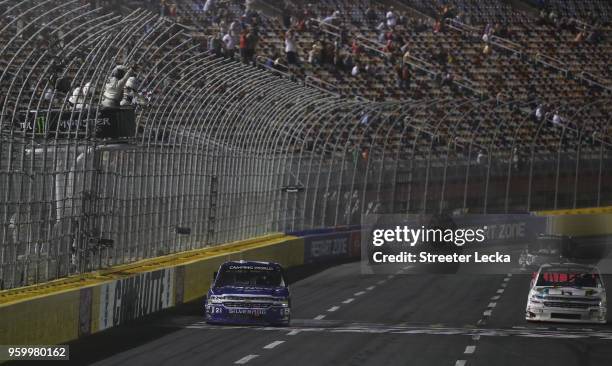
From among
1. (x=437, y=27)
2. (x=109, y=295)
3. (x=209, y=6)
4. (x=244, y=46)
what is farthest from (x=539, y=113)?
(x=109, y=295)

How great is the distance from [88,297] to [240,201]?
17.2m

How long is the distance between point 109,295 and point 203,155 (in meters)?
11.3

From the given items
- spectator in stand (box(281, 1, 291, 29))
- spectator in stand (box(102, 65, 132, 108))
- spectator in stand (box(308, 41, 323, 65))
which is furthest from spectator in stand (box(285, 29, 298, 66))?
spectator in stand (box(102, 65, 132, 108))

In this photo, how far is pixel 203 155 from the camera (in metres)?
35.8

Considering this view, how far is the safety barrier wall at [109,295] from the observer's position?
20.3 meters

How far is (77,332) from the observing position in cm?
2280

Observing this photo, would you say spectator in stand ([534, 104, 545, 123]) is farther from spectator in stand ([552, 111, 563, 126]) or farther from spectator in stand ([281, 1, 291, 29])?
spectator in stand ([281, 1, 291, 29])

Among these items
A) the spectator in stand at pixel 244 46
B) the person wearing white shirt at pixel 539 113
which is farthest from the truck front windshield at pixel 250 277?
the person wearing white shirt at pixel 539 113

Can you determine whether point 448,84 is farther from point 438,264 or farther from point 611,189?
point 438,264

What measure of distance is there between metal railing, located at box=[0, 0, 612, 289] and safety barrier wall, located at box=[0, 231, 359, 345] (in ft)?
2.15

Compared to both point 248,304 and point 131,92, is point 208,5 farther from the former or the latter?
point 248,304

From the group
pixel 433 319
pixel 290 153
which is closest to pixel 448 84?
pixel 290 153

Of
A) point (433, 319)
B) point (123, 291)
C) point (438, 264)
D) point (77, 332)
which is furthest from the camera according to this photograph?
point (438, 264)
